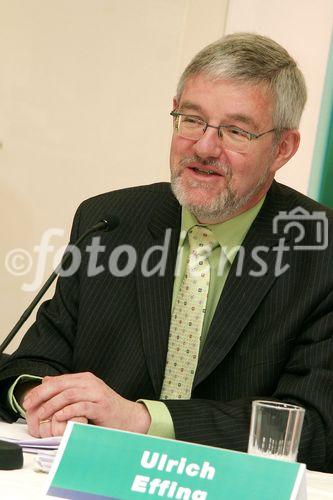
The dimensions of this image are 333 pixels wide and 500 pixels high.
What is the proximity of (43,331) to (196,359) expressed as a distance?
43 centimetres

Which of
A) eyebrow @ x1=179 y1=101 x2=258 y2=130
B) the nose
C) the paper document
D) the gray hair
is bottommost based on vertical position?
the paper document

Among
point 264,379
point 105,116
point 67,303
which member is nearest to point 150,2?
point 105,116

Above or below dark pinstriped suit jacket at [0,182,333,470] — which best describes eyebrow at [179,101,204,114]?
above

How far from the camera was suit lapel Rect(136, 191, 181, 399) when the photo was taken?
2338 mm

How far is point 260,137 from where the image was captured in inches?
98.0

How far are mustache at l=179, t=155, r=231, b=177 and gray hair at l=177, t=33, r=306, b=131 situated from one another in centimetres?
22

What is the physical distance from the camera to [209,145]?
2.37 m

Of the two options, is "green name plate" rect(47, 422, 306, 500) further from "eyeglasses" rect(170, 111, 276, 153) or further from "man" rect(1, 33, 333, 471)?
"eyeglasses" rect(170, 111, 276, 153)

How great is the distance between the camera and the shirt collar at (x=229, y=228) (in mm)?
2455

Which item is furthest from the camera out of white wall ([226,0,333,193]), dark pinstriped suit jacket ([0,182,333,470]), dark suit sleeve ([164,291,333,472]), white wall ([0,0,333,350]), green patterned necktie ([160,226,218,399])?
white wall ([0,0,333,350])

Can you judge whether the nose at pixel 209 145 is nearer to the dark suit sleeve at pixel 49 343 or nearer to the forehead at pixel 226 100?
the forehead at pixel 226 100

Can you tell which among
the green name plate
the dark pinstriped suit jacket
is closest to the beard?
the dark pinstriped suit jacket

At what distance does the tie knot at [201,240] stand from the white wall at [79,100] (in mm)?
1559

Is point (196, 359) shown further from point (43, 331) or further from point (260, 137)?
point (260, 137)
